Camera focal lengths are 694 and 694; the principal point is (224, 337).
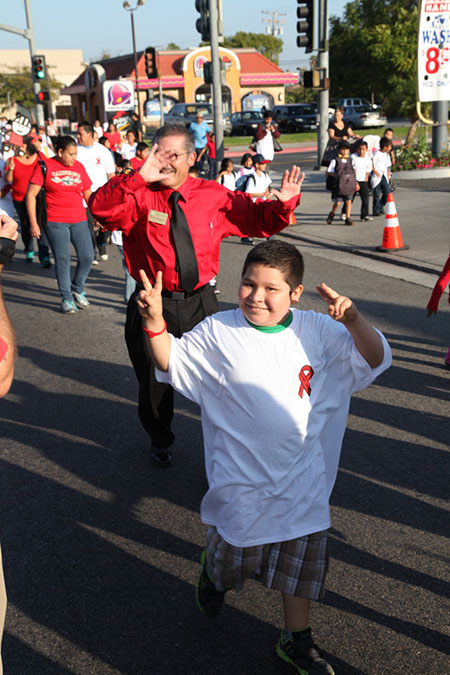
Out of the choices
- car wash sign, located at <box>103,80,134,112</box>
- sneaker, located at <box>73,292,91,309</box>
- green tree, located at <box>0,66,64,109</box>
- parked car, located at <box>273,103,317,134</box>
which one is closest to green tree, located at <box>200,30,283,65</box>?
green tree, located at <box>0,66,64,109</box>

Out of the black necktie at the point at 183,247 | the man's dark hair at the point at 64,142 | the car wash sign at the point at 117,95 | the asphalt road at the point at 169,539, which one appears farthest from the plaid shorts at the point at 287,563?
the car wash sign at the point at 117,95

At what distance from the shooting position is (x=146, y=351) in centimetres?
436

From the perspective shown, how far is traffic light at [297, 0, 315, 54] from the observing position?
54.9ft

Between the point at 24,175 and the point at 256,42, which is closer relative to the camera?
the point at 24,175

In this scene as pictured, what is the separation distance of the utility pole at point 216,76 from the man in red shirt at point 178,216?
44.1 feet

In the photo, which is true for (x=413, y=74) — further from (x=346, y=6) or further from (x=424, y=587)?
(x=424, y=587)

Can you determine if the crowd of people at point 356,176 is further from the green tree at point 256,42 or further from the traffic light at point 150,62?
the green tree at point 256,42

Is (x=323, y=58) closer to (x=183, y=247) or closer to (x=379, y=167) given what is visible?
(x=379, y=167)

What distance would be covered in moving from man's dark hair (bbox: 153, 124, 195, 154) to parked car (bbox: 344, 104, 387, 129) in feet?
129

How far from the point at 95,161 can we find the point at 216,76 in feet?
24.3

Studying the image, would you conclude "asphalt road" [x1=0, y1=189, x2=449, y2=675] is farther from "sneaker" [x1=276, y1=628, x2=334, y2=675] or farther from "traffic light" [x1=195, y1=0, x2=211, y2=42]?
"traffic light" [x1=195, y1=0, x2=211, y2=42]

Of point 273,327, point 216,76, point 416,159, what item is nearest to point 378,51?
point 416,159

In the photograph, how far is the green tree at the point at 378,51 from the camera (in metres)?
33.4

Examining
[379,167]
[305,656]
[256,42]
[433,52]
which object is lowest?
[305,656]
